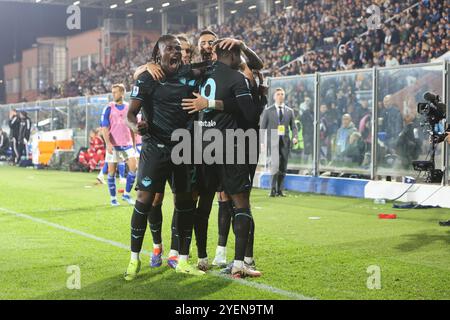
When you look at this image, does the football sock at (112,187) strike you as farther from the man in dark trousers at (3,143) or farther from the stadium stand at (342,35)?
the man in dark trousers at (3,143)

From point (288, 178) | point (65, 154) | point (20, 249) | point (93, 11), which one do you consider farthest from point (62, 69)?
point (20, 249)

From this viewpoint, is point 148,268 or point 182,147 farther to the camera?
point 148,268

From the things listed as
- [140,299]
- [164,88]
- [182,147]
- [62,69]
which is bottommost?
[140,299]

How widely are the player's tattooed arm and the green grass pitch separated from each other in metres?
2.06

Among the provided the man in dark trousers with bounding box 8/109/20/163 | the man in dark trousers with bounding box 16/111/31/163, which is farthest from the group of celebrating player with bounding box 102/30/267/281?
the man in dark trousers with bounding box 16/111/31/163

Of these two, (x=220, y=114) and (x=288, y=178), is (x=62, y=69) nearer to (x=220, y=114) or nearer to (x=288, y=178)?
(x=288, y=178)

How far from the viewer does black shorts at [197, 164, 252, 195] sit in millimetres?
6746

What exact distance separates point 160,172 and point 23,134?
26.1 m

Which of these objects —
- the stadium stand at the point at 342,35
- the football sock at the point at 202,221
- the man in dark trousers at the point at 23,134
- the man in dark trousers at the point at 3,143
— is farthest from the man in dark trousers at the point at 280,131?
the man in dark trousers at the point at 3,143

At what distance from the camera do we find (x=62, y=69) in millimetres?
56469

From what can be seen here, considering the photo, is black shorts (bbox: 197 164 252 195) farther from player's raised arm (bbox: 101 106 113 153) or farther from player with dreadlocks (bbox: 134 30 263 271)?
player's raised arm (bbox: 101 106 113 153)

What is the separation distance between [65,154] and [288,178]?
1289 centimetres

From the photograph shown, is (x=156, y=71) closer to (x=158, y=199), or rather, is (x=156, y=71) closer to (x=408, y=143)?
(x=158, y=199)

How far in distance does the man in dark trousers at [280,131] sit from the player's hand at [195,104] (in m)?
8.89
